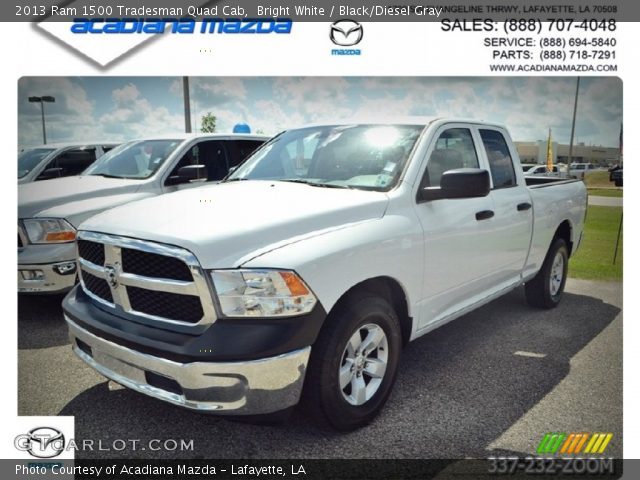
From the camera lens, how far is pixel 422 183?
3.29 meters

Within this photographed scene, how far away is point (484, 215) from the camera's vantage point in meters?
3.74

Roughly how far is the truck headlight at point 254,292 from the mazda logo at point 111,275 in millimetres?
672

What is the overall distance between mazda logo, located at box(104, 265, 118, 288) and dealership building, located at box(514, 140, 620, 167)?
3.46 m

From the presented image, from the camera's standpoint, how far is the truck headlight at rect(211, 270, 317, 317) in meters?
2.33

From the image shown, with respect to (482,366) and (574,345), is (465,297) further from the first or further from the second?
(574,345)

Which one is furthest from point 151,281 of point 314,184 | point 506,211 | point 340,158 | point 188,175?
point 188,175

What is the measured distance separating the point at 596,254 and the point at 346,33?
21.8ft

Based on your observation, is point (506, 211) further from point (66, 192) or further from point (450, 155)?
point (66, 192)

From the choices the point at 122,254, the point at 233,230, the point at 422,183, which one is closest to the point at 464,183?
→ the point at 422,183

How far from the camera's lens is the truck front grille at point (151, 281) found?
2359 mm

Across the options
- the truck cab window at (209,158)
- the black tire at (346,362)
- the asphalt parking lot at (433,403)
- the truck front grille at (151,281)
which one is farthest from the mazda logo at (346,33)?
the truck cab window at (209,158)

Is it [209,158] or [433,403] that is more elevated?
[209,158]

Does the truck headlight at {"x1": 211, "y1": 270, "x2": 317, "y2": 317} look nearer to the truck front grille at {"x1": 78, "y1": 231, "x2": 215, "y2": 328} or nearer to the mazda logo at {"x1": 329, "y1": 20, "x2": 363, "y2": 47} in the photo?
the truck front grille at {"x1": 78, "y1": 231, "x2": 215, "y2": 328}

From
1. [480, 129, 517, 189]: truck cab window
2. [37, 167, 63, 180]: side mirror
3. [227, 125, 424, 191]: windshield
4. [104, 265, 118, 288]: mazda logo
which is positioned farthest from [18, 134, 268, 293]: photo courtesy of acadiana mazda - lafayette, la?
[480, 129, 517, 189]: truck cab window
